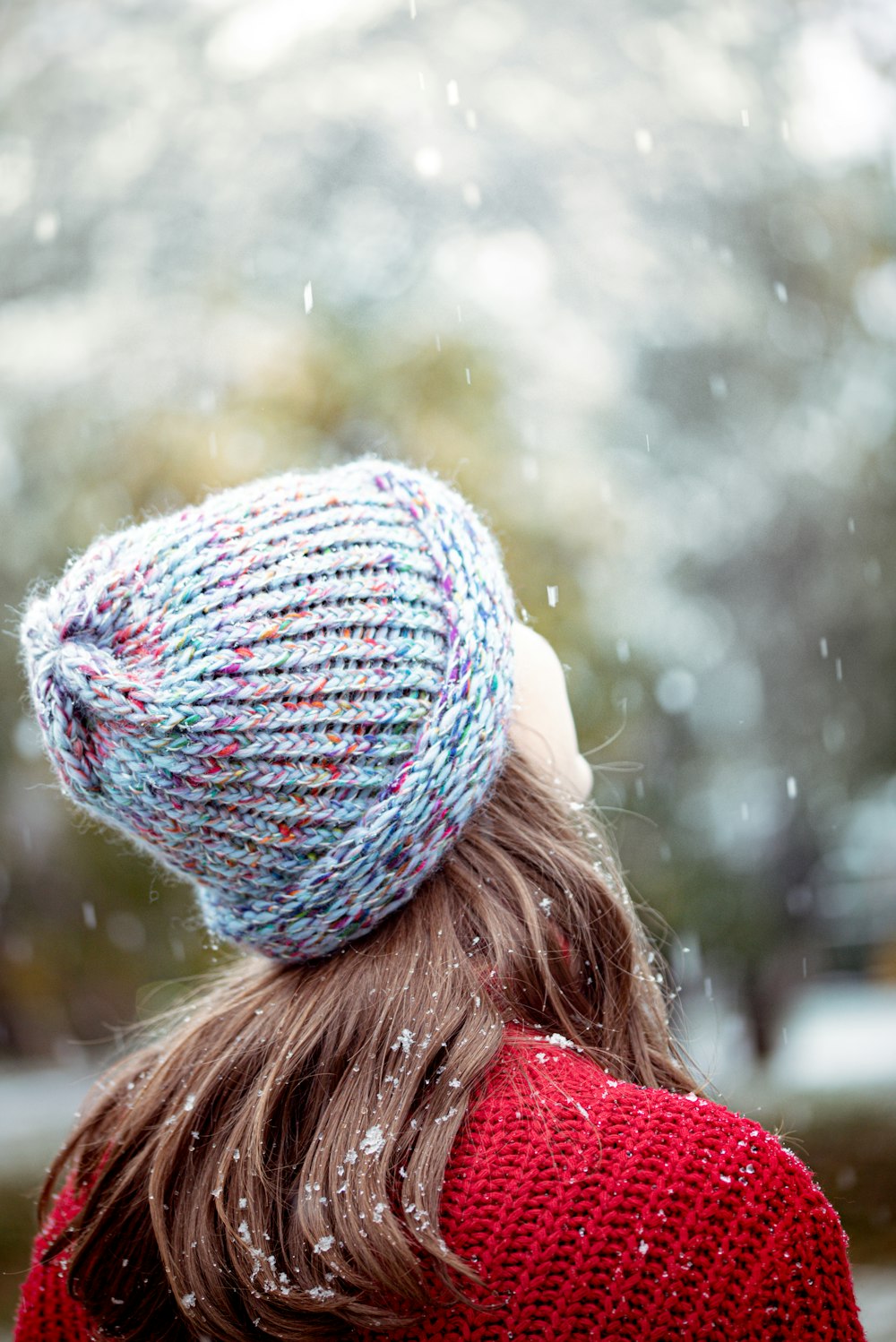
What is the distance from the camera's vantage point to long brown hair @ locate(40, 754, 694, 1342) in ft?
4.22

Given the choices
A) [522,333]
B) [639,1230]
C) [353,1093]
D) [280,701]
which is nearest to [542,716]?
[280,701]

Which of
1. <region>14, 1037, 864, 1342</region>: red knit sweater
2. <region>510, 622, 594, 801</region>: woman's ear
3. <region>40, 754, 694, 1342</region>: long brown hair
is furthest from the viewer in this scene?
<region>510, 622, 594, 801</region>: woman's ear

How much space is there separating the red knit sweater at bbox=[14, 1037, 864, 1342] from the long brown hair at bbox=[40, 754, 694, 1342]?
51 millimetres

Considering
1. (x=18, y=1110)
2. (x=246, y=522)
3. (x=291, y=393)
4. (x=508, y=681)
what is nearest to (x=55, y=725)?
(x=246, y=522)

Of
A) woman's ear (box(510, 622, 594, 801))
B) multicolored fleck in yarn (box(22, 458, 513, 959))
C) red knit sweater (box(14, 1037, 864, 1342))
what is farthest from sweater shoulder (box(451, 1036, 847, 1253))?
woman's ear (box(510, 622, 594, 801))

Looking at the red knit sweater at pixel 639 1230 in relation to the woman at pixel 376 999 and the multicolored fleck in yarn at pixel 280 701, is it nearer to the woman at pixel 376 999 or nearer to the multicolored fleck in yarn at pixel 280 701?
the woman at pixel 376 999

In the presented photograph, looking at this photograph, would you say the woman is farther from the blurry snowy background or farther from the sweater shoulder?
the blurry snowy background

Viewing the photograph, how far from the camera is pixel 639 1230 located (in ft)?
3.93

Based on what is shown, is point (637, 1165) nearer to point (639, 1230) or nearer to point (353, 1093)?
point (639, 1230)

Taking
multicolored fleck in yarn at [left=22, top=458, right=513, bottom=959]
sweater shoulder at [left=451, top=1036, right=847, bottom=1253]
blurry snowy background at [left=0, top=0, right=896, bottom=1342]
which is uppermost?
multicolored fleck in yarn at [left=22, top=458, right=513, bottom=959]

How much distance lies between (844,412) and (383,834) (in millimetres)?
5580

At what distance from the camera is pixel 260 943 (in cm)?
159

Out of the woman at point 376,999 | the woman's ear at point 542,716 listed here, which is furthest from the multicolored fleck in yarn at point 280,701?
the woman's ear at point 542,716

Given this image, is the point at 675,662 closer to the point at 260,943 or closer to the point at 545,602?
the point at 545,602
